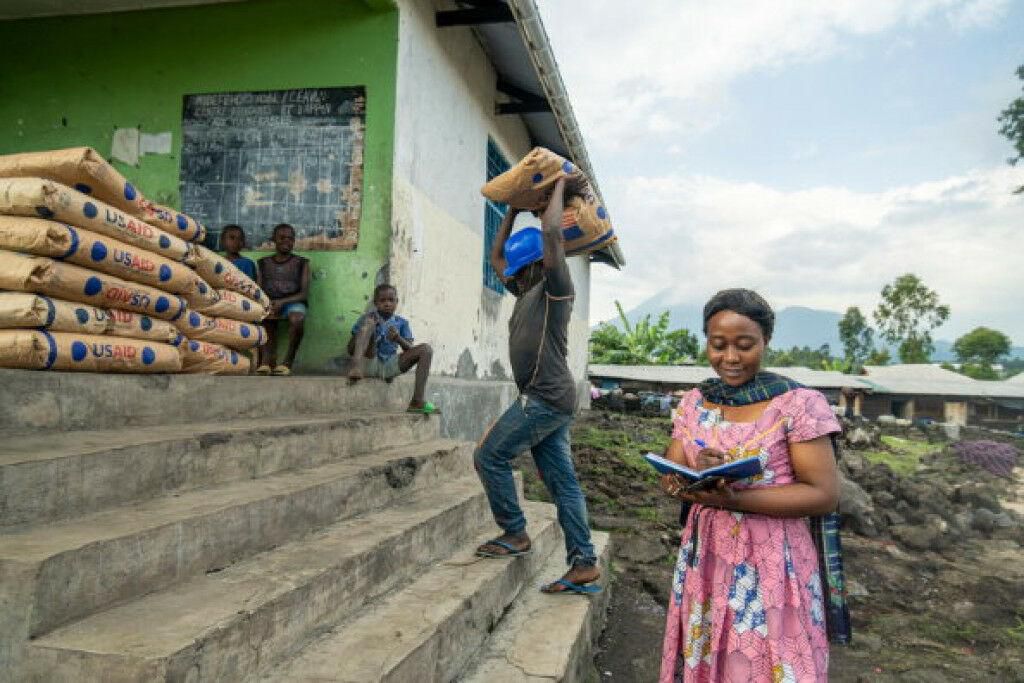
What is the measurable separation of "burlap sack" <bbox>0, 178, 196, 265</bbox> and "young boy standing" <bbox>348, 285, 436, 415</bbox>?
1691 millimetres

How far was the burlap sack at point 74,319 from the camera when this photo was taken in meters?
2.35

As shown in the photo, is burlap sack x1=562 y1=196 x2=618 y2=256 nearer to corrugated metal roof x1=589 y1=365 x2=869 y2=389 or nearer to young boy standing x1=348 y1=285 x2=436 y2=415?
young boy standing x1=348 y1=285 x2=436 y2=415

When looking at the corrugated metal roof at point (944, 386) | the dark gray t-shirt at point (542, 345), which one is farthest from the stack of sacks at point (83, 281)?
the corrugated metal roof at point (944, 386)

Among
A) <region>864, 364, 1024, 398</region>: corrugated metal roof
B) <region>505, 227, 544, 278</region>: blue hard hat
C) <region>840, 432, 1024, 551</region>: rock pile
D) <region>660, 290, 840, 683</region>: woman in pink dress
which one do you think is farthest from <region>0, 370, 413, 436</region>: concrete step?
<region>864, 364, 1024, 398</region>: corrugated metal roof

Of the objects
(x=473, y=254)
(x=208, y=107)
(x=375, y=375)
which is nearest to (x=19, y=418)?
(x=375, y=375)

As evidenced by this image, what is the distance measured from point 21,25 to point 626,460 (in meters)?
7.81

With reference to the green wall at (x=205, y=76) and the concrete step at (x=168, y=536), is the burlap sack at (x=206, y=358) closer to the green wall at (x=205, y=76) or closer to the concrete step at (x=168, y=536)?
the concrete step at (x=168, y=536)

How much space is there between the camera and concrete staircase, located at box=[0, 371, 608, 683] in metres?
1.52

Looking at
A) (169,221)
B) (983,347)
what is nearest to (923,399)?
(169,221)

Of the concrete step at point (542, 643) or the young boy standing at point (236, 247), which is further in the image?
the young boy standing at point (236, 247)

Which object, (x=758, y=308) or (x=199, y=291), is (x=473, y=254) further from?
(x=758, y=308)

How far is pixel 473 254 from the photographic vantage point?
23.0ft

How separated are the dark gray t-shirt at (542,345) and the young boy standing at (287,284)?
8.61 feet

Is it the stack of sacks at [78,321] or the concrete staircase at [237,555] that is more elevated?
Answer: the stack of sacks at [78,321]
